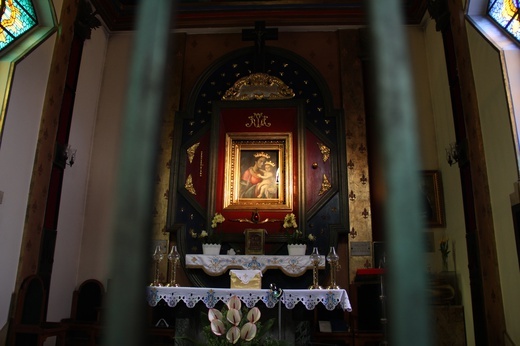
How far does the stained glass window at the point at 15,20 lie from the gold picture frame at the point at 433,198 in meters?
5.80

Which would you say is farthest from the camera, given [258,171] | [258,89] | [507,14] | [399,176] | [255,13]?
[255,13]

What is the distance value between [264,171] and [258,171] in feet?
0.31

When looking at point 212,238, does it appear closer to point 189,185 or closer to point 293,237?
point 189,185

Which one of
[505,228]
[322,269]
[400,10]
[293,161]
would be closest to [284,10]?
[293,161]

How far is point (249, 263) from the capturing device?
6012mm

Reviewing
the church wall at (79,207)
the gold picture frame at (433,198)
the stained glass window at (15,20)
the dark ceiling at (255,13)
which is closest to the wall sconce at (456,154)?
the gold picture frame at (433,198)

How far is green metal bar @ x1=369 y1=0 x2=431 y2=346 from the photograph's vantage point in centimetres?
79

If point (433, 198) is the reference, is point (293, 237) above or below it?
below

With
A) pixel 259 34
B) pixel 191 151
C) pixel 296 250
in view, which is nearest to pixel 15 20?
pixel 191 151

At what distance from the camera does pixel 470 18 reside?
5766 millimetres

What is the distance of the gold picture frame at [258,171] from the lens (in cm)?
→ 696

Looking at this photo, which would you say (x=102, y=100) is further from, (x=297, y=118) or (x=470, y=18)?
(x=470, y=18)

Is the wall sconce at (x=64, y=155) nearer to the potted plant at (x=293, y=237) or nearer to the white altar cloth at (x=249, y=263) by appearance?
the white altar cloth at (x=249, y=263)

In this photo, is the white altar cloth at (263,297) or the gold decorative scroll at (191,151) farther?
the gold decorative scroll at (191,151)
